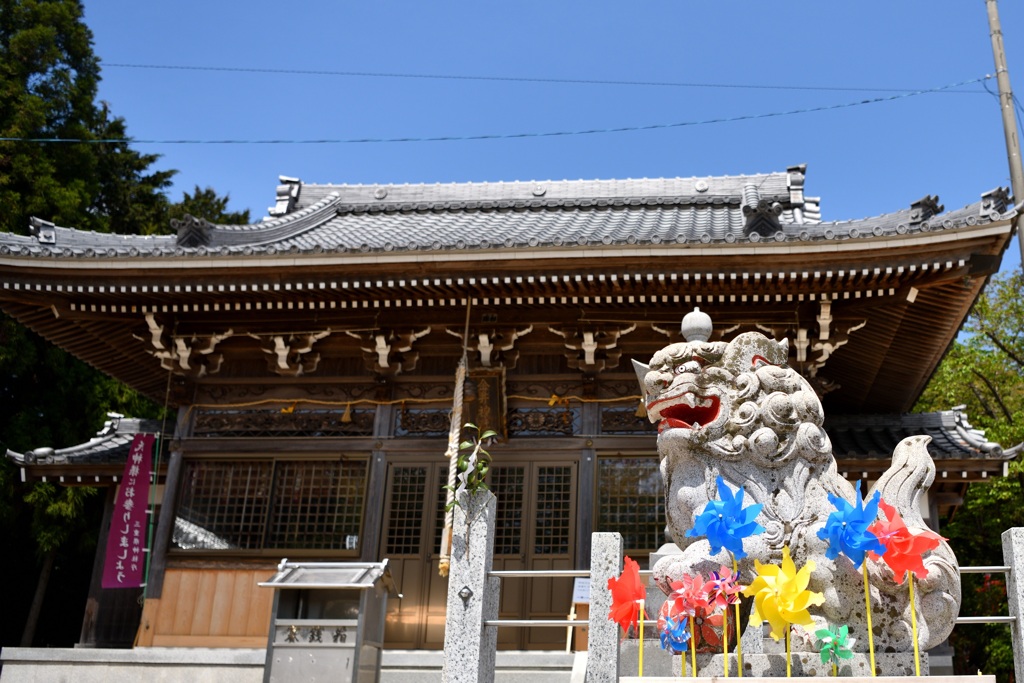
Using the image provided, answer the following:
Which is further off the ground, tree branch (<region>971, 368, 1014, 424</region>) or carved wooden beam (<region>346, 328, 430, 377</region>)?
tree branch (<region>971, 368, 1014, 424</region>)

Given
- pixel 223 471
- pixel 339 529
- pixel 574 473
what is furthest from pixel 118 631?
pixel 574 473

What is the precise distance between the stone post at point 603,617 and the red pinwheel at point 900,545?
4.25 feet

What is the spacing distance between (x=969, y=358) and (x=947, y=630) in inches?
577

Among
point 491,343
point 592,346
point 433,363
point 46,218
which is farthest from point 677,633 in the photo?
point 46,218

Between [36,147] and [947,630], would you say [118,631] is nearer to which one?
[36,147]

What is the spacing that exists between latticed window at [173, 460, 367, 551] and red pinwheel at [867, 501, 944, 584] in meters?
6.94

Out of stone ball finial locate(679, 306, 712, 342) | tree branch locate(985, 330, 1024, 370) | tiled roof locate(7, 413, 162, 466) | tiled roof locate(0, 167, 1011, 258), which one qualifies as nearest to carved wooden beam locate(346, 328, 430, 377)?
tiled roof locate(0, 167, 1011, 258)

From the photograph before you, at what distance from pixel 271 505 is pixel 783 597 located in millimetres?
7581

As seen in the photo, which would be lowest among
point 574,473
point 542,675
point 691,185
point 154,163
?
point 542,675

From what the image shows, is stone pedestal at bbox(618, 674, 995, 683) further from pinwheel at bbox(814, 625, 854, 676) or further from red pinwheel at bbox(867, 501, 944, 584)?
red pinwheel at bbox(867, 501, 944, 584)

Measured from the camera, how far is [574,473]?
1015 cm

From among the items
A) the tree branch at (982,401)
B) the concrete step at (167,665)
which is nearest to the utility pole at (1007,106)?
the tree branch at (982,401)

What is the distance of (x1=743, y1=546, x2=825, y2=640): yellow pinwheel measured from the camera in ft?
13.4

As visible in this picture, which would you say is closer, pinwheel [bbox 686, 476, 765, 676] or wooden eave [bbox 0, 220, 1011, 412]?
pinwheel [bbox 686, 476, 765, 676]
